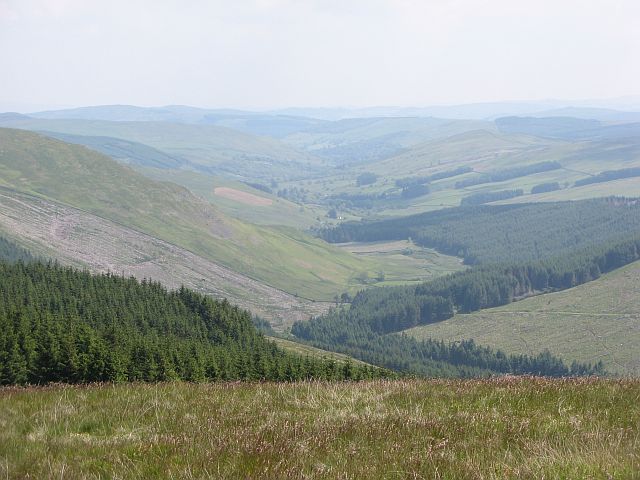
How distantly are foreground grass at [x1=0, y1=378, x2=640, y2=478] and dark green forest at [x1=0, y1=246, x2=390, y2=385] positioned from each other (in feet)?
66.8

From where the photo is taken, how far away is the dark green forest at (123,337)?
134 feet

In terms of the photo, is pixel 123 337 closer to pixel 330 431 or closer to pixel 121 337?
pixel 121 337

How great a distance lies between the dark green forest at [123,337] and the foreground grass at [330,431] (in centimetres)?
2036

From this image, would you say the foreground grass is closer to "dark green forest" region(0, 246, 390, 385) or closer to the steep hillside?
the steep hillside

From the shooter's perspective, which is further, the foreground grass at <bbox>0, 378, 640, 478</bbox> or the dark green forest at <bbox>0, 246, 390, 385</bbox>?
the dark green forest at <bbox>0, 246, 390, 385</bbox>

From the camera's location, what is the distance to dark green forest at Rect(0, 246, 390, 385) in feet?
134

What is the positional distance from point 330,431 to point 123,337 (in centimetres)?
4860

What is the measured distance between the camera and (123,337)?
2215 inches

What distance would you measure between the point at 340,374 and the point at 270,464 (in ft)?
156

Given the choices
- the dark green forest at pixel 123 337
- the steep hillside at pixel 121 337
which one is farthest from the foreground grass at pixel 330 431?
the dark green forest at pixel 123 337

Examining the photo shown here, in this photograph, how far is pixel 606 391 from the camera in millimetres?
15227

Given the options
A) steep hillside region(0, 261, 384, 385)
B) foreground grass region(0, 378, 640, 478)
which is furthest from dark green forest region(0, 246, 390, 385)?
foreground grass region(0, 378, 640, 478)

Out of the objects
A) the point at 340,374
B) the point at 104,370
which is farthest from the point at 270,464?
the point at 340,374

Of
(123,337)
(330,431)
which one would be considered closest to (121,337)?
(123,337)
